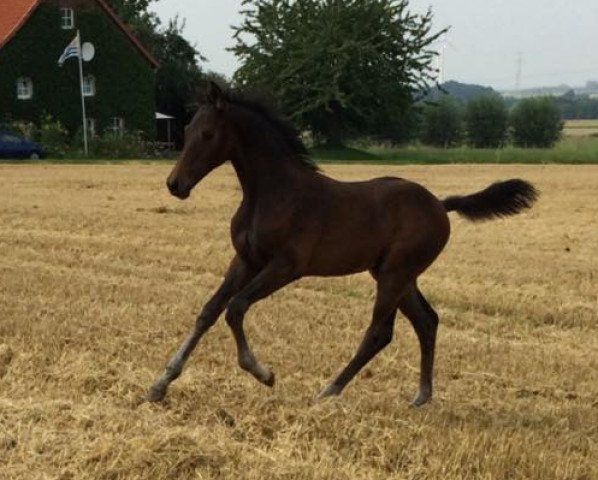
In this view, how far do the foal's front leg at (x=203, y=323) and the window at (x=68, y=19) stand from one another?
49.1m

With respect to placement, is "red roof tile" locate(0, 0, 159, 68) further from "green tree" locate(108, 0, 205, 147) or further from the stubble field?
the stubble field

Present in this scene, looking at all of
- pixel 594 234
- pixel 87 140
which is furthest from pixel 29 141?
pixel 594 234

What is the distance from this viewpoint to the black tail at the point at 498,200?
24.4 ft

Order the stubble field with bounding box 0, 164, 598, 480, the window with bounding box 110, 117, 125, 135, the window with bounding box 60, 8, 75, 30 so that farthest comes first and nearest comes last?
the window with bounding box 110, 117, 125, 135, the window with bounding box 60, 8, 75, 30, the stubble field with bounding box 0, 164, 598, 480

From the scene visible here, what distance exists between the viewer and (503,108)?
76.1m

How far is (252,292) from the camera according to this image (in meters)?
6.16

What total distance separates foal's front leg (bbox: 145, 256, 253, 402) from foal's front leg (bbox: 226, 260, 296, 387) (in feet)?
0.58

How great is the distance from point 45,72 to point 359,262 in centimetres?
4831

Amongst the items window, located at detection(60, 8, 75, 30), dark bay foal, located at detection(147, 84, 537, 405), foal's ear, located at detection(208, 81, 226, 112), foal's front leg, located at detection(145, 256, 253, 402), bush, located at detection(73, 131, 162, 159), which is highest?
window, located at detection(60, 8, 75, 30)

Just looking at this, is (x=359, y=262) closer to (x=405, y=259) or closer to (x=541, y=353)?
(x=405, y=259)

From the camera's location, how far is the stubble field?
16.9 ft

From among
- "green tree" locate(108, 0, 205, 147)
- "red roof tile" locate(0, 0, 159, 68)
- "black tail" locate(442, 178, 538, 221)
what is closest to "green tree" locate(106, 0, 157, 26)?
"green tree" locate(108, 0, 205, 147)

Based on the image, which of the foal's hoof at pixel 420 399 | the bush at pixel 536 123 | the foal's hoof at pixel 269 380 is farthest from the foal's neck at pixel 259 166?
the bush at pixel 536 123

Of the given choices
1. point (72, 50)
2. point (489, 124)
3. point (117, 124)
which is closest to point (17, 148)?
point (72, 50)
